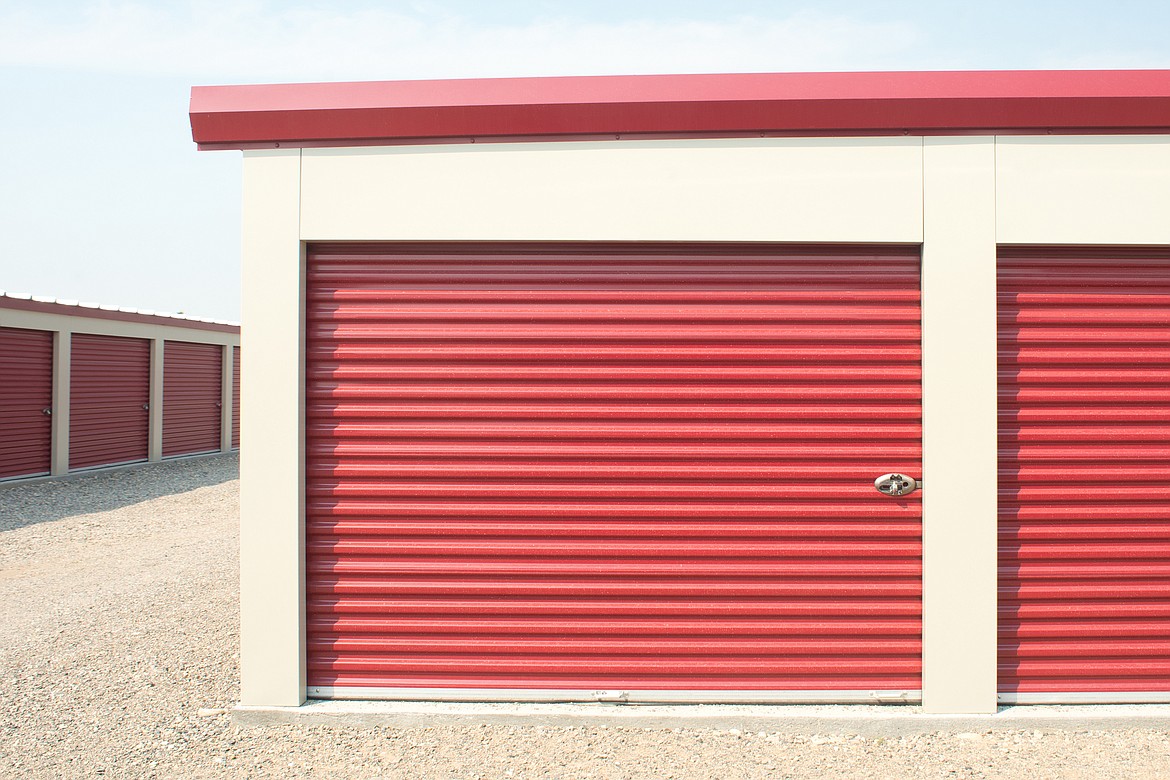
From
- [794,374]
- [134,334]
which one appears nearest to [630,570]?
[794,374]

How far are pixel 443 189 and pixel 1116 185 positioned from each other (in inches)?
140

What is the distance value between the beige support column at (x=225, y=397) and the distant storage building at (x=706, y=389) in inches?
639

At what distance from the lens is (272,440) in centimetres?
385

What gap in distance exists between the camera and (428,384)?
401 centimetres

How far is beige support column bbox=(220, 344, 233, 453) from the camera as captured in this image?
18.4 m

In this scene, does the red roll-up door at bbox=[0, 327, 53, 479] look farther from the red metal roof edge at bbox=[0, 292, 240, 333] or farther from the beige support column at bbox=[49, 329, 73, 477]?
the red metal roof edge at bbox=[0, 292, 240, 333]

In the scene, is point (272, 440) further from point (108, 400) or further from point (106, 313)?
point (108, 400)

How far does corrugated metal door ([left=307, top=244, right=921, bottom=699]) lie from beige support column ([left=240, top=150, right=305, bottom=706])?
15 cm

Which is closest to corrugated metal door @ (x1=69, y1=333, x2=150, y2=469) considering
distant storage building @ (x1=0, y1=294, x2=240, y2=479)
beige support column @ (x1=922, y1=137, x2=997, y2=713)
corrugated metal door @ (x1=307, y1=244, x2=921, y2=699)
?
distant storage building @ (x1=0, y1=294, x2=240, y2=479)

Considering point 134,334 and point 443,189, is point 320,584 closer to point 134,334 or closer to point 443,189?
point 443,189

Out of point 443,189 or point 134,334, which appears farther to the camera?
point 134,334

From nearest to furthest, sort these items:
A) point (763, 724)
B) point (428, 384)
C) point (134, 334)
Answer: point (763, 724)
point (428, 384)
point (134, 334)

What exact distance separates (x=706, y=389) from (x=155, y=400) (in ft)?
50.3

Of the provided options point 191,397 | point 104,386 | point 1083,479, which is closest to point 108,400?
point 104,386
